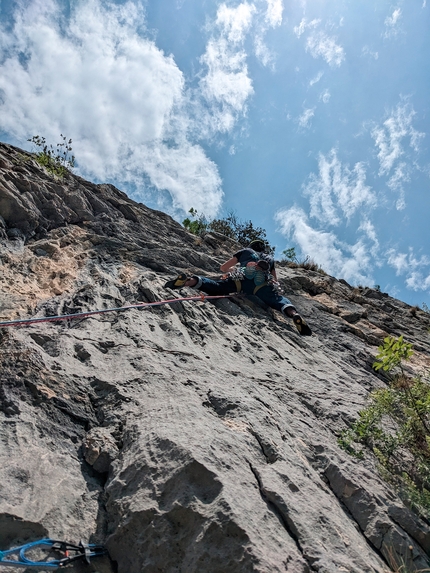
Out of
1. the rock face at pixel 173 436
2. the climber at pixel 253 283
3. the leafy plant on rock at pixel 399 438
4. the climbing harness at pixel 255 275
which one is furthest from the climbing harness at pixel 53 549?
the climbing harness at pixel 255 275

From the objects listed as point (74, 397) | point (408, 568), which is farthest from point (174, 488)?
point (408, 568)

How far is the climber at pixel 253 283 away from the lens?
6.23 meters

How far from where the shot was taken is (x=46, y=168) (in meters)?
8.27

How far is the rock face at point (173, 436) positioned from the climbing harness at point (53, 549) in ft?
0.21

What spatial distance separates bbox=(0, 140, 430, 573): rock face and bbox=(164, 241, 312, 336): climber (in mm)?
522

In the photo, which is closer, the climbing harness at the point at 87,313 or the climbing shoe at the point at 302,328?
the climbing harness at the point at 87,313

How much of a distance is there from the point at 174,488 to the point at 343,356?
431 cm

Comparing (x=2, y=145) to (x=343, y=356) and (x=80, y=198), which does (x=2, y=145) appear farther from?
(x=343, y=356)

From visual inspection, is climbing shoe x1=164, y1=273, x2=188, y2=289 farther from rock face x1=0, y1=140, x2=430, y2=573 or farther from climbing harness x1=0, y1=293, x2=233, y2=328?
climbing harness x1=0, y1=293, x2=233, y2=328

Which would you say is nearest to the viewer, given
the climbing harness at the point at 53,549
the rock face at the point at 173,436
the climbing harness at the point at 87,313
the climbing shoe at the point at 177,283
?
the climbing harness at the point at 53,549

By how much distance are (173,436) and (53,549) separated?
86 centimetres

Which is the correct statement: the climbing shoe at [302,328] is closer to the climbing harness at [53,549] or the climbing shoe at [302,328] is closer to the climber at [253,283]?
the climber at [253,283]

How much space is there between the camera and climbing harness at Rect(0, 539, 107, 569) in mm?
1827

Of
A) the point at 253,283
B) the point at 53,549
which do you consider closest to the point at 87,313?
the point at 53,549
